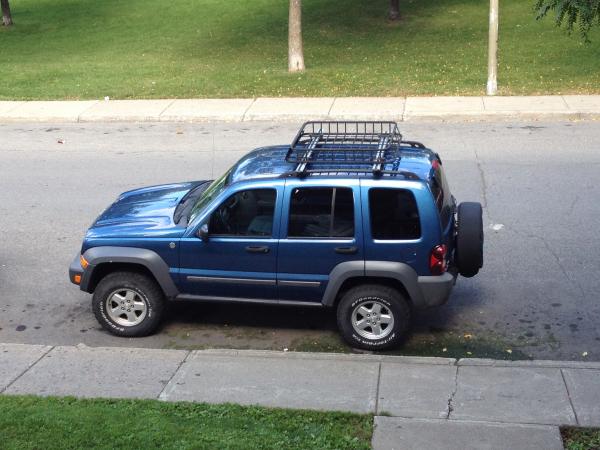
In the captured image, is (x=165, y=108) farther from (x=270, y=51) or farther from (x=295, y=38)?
(x=270, y=51)

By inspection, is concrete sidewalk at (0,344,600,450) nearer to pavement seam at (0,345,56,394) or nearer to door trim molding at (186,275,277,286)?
pavement seam at (0,345,56,394)

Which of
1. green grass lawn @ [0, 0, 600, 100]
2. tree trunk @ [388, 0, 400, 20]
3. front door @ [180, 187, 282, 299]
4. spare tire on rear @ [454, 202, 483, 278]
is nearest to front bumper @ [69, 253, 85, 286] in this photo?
front door @ [180, 187, 282, 299]

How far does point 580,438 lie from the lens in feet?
20.5

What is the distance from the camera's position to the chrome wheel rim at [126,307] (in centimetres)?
865

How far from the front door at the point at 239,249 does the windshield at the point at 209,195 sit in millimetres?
245

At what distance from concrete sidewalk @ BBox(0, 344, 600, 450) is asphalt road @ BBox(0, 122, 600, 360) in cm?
74

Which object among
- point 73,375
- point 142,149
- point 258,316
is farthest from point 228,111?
point 73,375

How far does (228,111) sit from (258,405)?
12.7m

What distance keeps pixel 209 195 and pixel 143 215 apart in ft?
2.25

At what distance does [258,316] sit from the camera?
9336 mm

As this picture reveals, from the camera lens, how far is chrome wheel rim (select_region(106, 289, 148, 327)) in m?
8.65

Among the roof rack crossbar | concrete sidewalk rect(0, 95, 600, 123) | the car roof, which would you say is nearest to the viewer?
the car roof

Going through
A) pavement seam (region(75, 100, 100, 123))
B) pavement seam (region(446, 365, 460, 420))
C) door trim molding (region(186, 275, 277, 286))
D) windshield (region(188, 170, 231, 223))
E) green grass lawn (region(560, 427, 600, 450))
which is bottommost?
pavement seam (region(75, 100, 100, 123))

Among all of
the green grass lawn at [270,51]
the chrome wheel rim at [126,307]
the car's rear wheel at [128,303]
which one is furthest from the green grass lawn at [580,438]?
the green grass lawn at [270,51]
